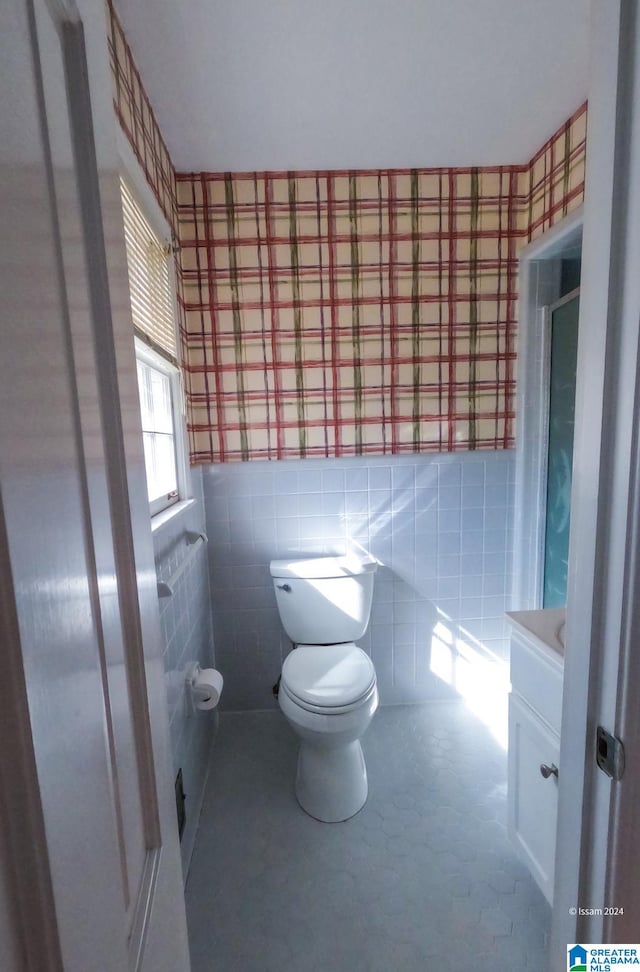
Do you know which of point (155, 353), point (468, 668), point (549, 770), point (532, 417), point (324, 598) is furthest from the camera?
point (468, 668)

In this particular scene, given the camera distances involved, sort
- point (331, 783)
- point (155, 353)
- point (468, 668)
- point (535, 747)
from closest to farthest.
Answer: point (535, 747) → point (155, 353) → point (331, 783) → point (468, 668)

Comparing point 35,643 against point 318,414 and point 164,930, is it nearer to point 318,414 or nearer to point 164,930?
point 164,930

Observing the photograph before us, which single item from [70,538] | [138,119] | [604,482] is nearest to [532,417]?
[604,482]

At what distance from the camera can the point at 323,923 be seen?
114 centimetres

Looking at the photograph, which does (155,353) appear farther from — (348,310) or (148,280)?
(348,310)

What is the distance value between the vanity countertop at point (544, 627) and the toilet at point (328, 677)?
57 cm

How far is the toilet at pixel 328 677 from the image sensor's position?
53.9 inches

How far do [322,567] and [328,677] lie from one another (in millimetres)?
453

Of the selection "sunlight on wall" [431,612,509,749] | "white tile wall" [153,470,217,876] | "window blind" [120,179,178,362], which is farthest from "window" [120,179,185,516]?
"sunlight on wall" [431,612,509,749]

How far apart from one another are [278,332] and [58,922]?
1803 millimetres

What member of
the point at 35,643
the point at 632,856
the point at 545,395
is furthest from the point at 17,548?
the point at 545,395

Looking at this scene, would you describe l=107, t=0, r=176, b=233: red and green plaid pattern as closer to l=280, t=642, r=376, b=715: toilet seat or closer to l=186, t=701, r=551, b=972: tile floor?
l=280, t=642, r=376, b=715: toilet seat

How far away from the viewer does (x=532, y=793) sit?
1108mm

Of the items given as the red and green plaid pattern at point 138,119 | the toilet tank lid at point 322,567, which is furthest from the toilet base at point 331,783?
Answer: the red and green plaid pattern at point 138,119
